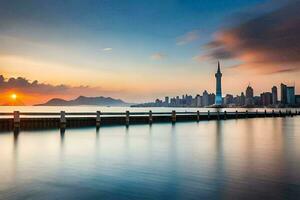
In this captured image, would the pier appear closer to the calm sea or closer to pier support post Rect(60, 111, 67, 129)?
pier support post Rect(60, 111, 67, 129)

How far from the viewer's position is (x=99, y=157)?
15664mm

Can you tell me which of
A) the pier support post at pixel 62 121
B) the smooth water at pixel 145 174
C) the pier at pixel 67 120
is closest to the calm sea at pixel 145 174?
the smooth water at pixel 145 174

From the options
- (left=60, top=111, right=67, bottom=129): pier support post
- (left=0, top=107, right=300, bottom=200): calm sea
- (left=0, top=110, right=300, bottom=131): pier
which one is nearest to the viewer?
(left=0, top=107, right=300, bottom=200): calm sea

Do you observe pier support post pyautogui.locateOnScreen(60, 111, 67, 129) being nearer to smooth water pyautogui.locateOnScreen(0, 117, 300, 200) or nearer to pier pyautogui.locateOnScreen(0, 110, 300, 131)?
pier pyautogui.locateOnScreen(0, 110, 300, 131)

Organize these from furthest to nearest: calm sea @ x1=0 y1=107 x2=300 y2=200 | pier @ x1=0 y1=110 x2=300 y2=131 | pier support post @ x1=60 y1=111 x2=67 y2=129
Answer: pier support post @ x1=60 y1=111 x2=67 y2=129, pier @ x1=0 y1=110 x2=300 y2=131, calm sea @ x1=0 y1=107 x2=300 y2=200

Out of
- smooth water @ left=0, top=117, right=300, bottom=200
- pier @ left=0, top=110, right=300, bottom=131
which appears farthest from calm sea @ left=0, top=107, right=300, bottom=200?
pier @ left=0, top=110, right=300, bottom=131

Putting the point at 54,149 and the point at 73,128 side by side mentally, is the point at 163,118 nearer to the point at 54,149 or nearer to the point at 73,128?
the point at 73,128

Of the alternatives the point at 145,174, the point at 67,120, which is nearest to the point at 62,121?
the point at 67,120

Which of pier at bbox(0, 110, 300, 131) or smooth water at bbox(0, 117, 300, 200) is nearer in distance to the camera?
smooth water at bbox(0, 117, 300, 200)

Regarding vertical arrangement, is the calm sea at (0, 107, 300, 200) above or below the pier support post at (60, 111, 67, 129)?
below

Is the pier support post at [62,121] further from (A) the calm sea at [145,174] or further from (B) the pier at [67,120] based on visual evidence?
(A) the calm sea at [145,174]

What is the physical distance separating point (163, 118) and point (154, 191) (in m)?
38.0

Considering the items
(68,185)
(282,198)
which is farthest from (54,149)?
(282,198)

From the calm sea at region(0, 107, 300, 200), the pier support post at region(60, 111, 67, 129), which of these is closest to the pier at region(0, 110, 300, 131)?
the pier support post at region(60, 111, 67, 129)
